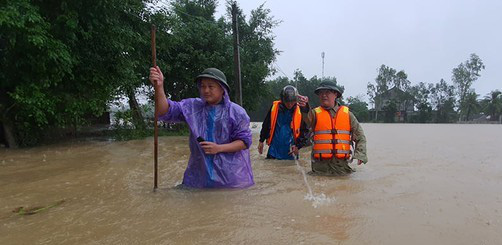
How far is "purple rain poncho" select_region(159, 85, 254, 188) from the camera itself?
3717 millimetres

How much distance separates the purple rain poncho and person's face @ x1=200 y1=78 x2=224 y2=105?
3.6 inches

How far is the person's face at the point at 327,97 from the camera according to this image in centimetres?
506

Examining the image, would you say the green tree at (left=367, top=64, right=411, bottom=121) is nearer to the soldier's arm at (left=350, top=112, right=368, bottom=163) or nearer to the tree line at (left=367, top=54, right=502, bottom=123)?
the tree line at (left=367, top=54, right=502, bottom=123)

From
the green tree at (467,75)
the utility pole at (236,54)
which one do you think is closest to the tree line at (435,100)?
the green tree at (467,75)

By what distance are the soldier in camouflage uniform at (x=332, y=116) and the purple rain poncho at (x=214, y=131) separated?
4.57 feet

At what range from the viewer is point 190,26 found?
18703mm

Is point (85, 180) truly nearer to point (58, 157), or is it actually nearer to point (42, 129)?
point (58, 157)

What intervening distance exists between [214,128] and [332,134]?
199 cm

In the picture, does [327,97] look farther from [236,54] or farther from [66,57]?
[236,54]

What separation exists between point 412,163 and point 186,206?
17.2 ft

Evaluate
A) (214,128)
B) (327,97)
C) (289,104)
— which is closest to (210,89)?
(214,128)

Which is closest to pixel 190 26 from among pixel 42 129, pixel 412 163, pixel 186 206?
pixel 42 129

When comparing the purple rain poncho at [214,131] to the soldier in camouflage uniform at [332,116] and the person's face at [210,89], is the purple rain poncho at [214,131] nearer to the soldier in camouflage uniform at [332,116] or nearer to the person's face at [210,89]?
the person's face at [210,89]

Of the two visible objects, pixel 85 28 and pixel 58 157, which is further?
pixel 85 28
